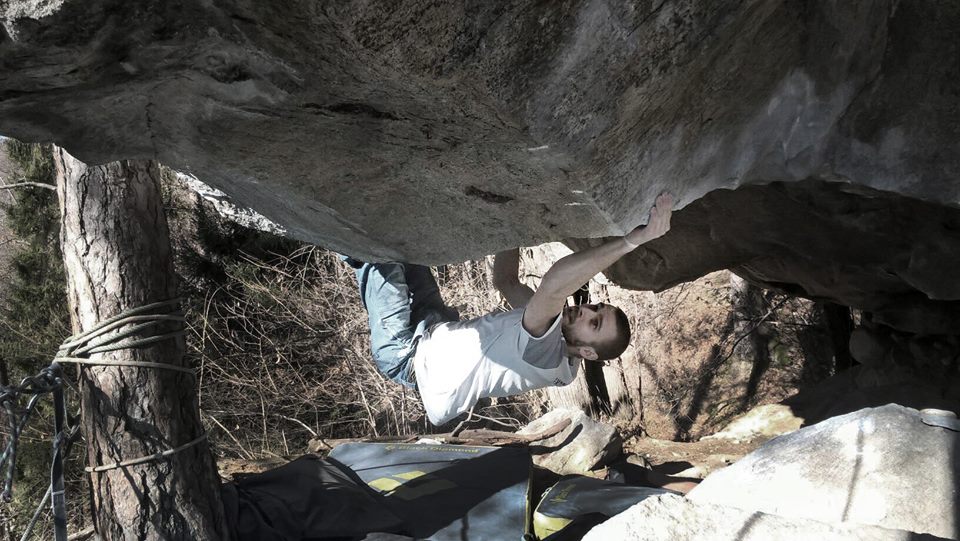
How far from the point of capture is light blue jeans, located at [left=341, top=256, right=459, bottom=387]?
3.25 meters

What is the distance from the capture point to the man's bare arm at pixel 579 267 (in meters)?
2.44

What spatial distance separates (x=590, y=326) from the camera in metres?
3.18

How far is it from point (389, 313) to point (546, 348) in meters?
0.74

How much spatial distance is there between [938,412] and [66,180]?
370 cm

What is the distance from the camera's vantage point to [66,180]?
354 cm

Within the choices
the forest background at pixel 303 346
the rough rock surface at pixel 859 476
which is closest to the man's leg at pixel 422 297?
the rough rock surface at pixel 859 476

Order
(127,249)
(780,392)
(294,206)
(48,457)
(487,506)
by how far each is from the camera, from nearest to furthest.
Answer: (294,206)
(127,249)
(487,506)
(48,457)
(780,392)

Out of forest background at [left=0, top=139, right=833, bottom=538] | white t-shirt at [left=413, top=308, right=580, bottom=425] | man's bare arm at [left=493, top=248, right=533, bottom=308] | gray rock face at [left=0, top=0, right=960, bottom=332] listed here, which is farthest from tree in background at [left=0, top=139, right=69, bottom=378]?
gray rock face at [left=0, top=0, right=960, bottom=332]

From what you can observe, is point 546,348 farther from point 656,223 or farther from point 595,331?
point 656,223

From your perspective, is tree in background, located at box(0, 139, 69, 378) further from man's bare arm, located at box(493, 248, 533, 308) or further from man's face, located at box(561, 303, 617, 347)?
man's face, located at box(561, 303, 617, 347)

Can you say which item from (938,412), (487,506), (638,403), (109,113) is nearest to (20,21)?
(109,113)

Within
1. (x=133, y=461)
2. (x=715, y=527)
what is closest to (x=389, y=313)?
(x=133, y=461)

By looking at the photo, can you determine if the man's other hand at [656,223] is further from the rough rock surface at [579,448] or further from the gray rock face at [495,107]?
the rough rock surface at [579,448]

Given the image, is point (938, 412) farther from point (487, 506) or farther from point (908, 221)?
point (487, 506)
